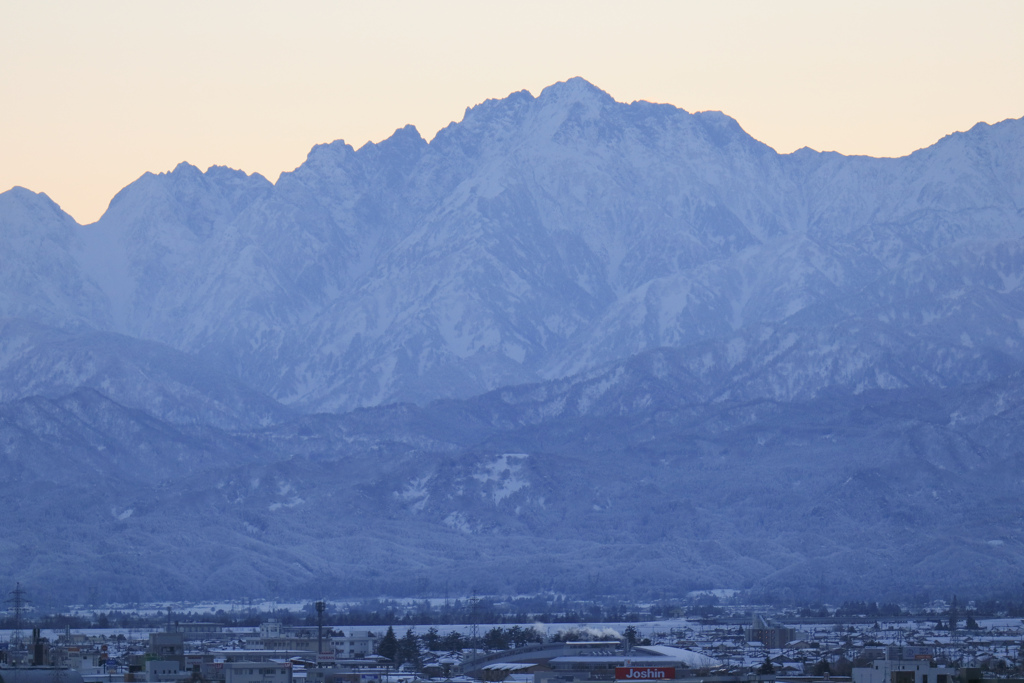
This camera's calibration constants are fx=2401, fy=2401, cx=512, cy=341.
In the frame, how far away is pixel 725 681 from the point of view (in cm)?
13150

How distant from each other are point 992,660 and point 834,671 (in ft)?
48.0

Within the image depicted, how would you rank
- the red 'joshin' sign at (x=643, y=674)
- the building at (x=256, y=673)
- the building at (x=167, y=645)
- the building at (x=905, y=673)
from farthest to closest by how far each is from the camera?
the building at (x=167, y=645) < the building at (x=256, y=673) < the red 'joshin' sign at (x=643, y=674) < the building at (x=905, y=673)

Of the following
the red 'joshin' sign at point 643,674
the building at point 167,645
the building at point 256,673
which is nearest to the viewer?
the red 'joshin' sign at point 643,674

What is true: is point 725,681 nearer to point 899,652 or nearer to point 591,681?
point 591,681

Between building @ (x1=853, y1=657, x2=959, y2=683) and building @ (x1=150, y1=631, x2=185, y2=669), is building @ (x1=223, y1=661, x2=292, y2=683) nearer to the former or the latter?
building @ (x1=150, y1=631, x2=185, y2=669)

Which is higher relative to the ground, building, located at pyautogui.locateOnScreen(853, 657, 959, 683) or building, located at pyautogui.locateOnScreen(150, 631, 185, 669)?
building, located at pyautogui.locateOnScreen(150, 631, 185, 669)

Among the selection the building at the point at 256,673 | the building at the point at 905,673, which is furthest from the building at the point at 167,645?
the building at the point at 905,673

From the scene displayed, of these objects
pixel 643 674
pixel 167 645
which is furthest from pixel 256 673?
pixel 167 645

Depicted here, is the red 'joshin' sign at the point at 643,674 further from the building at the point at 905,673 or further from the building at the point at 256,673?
the building at the point at 256,673

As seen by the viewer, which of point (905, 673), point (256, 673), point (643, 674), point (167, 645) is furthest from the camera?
point (167, 645)

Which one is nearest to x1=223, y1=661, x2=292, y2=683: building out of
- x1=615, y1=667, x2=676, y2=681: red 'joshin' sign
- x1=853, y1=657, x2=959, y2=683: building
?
x1=615, y1=667, x2=676, y2=681: red 'joshin' sign

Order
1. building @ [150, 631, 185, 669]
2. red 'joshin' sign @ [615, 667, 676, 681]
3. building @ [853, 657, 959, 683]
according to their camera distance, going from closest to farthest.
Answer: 1. building @ [853, 657, 959, 683]
2. red 'joshin' sign @ [615, 667, 676, 681]
3. building @ [150, 631, 185, 669]

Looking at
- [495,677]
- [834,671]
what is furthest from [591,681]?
[834,671]

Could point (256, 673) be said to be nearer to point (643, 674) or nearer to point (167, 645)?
point (643, 674)
